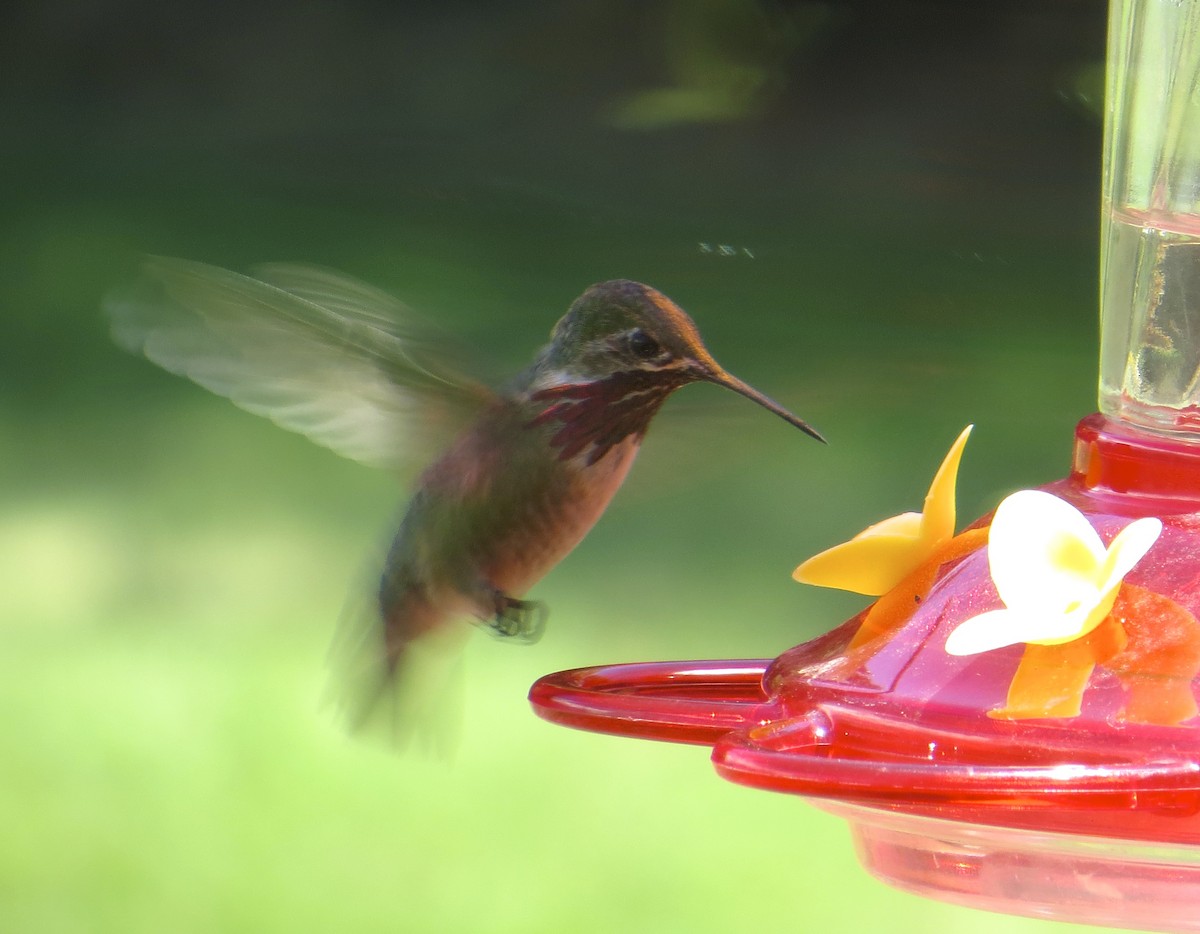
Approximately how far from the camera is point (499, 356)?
3.53m

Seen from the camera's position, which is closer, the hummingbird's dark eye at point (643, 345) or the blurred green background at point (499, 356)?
the hummingbird's dark eye at point (643, 345)

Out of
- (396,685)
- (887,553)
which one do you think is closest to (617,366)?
(887,553)

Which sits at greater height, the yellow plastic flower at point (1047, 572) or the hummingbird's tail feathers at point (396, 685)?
the yellow plastic flower at point (1047, 572)

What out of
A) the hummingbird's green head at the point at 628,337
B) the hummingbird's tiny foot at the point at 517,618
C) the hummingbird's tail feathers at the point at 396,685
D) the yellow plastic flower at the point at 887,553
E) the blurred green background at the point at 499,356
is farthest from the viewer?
the blurred green background at the point at 499,356

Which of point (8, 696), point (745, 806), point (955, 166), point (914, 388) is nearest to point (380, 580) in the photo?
point (745, 806)

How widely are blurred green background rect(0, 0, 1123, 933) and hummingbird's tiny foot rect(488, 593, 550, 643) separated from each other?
5.42ft

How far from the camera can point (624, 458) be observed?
1.84 meters

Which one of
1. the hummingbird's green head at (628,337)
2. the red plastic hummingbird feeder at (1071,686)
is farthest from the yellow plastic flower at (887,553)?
the hummingbird's green head at (628,337)

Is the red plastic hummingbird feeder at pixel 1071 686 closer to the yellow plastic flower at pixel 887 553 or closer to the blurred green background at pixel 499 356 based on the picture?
the yellow plastic flower at pixel 887 553

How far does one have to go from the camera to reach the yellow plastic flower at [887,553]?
4.54 feet

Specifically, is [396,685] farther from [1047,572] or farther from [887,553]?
[1047,572]

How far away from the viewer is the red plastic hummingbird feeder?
1006 mm

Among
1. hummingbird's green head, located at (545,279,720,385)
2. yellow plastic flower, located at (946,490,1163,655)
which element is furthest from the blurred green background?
yellow plastic flower, located at (946,490,1163,655)

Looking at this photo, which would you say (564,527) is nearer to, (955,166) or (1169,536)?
(1169,536)
